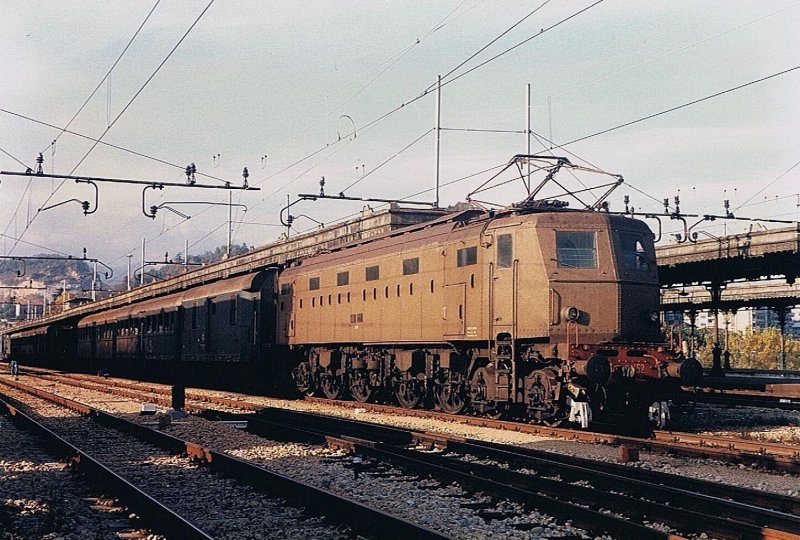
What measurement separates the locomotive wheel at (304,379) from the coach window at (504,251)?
11.1m

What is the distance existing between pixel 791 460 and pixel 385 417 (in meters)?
10.6

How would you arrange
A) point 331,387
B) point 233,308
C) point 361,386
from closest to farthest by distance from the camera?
point 361,386, point 331,387, point 233,308

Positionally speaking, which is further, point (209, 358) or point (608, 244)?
point (209, 358)

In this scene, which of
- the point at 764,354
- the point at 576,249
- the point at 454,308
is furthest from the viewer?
the point at 764,354

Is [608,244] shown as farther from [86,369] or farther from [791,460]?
[86,369]

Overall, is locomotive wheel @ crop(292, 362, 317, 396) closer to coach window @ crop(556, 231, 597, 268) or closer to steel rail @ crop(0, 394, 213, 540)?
steel rail @ crop(0, 394, 213, 540)

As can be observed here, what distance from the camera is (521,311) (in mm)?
18141

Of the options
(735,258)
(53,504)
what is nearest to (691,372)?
(53,504)

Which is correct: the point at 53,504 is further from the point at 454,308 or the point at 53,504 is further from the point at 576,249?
the point at 576,249

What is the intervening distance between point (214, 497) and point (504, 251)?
Result: 936 centimetres

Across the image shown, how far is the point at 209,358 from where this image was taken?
113 ft

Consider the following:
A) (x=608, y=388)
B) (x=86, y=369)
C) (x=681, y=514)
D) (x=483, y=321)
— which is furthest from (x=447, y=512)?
(x=86, y=369)

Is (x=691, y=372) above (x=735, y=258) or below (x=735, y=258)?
below

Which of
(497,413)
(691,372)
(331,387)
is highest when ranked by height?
(691,372)
